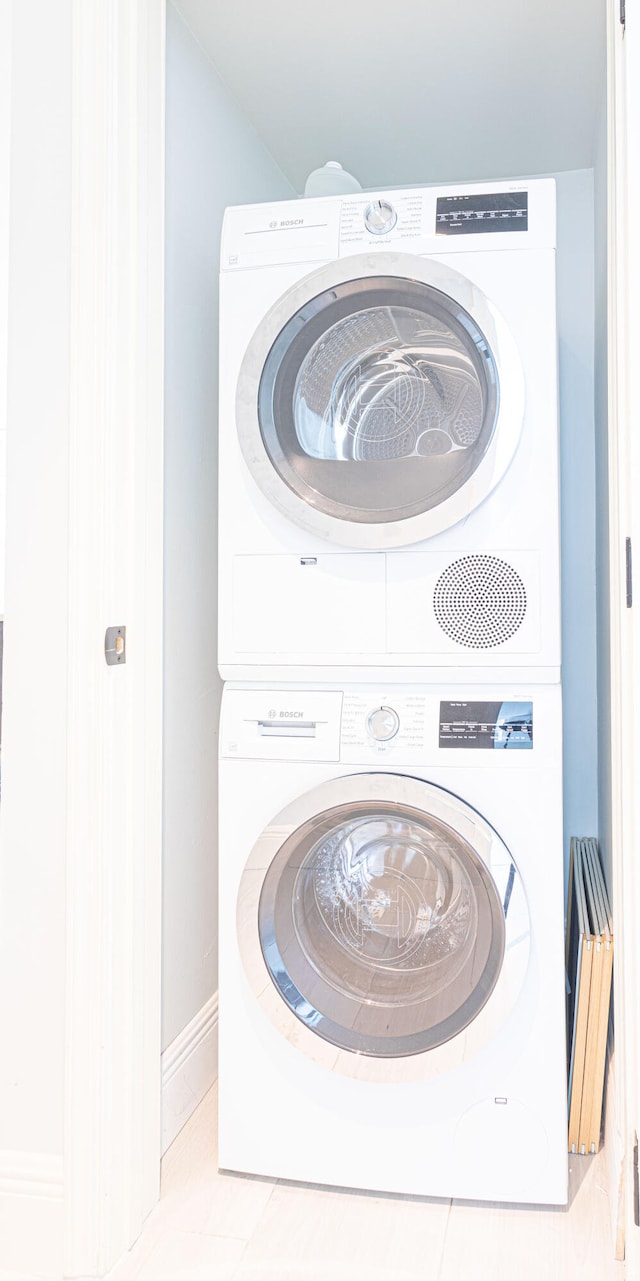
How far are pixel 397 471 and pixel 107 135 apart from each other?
723 mm

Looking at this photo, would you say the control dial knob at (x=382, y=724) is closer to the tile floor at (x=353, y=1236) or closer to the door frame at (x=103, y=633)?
the door frame at (x=103, y=633)

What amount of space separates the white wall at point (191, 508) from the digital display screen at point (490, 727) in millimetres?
569

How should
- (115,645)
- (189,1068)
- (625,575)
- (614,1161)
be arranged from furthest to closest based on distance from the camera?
(189,1068) < (614,1161) < (115,645) < (625,575)

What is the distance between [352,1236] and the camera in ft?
4.99

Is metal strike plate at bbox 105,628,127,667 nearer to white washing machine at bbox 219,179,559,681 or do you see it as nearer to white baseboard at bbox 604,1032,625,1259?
white washing machine at bbox 219,179,559,681

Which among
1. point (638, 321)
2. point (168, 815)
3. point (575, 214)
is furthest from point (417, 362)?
point (575, 214)

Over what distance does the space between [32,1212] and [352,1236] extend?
54 cm

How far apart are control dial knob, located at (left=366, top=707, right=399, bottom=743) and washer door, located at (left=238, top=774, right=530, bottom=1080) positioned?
0.25 feet

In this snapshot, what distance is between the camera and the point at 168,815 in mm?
1765

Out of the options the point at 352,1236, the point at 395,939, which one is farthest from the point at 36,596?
the point at 352,1236

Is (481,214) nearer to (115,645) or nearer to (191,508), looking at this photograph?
(191,508)

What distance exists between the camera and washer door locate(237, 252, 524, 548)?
5.07ft

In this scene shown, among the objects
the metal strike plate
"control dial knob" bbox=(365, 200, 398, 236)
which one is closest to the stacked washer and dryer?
"control dial knob" bbox=(365, 200, 398, 236)

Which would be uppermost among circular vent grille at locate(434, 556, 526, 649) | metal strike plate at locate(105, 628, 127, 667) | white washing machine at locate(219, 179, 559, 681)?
white washing machine at locate(219, 179, 559, 681)
